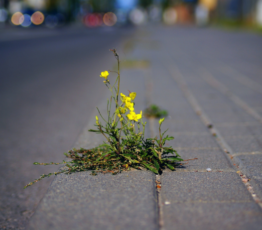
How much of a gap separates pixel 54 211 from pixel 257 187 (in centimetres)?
127

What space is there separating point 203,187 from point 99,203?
2.23 feet

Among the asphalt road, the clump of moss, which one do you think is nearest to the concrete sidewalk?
the clump of moss

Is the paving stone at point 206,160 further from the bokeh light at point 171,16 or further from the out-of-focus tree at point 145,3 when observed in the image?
the out-of-focus tree at point 145,3

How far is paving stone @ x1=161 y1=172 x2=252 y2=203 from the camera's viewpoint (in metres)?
1.91

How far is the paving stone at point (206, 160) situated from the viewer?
2.42 metres

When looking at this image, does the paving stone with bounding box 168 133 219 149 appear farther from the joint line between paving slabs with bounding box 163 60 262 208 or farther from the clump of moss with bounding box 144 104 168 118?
the clump of moss with bounding box 144 104 168 118

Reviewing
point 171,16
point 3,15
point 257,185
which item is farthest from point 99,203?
point 171,16

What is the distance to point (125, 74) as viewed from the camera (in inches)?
308

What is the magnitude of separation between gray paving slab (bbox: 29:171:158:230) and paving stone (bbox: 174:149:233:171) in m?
0.43

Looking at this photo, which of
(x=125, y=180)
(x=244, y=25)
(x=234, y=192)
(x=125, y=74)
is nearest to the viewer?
(x=234, y=192)

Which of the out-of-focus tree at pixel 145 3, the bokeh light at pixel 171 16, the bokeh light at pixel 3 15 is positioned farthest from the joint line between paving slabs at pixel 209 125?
the out-of-focus tree at pixel 145 3

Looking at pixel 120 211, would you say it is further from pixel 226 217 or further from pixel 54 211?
pixel 226 217

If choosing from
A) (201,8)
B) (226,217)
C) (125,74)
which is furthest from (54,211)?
(201,8)

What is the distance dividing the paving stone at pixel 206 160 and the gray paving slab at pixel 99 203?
43 cm
